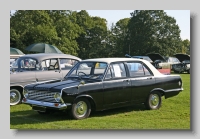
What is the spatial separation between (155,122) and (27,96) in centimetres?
299

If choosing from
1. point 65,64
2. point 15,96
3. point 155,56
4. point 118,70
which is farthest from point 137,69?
point 155,56

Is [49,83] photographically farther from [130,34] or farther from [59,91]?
[130,34]

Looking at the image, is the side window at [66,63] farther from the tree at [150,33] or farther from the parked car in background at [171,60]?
the parked car in background at [171,60]

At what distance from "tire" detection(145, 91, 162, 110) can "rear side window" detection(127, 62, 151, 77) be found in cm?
59

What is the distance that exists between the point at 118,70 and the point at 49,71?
2796mm

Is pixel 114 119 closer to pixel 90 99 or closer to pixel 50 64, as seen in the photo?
pixel 90 99

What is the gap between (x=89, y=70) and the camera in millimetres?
7719

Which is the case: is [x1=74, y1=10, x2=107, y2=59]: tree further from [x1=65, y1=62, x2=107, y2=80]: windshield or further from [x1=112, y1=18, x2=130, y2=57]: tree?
[x1=65, y1=62, x2=107, y2=80]: windshield

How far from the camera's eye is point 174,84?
28.6 ft

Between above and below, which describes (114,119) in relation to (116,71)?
below

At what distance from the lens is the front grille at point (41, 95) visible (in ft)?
22.7

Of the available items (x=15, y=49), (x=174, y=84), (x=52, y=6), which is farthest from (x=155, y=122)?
(x=15, y=49)

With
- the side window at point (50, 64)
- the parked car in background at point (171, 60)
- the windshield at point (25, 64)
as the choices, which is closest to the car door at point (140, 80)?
the side window at point (50, 64)

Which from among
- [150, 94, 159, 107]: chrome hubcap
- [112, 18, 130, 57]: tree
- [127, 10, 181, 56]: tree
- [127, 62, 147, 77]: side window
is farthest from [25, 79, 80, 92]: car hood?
[127, 10, 181, 56]: tree
